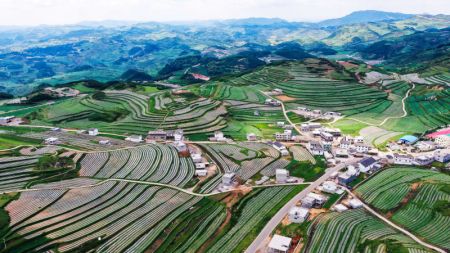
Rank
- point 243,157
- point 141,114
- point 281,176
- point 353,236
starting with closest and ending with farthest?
point 353,236, point 281,176, point 243,157, point 141,114

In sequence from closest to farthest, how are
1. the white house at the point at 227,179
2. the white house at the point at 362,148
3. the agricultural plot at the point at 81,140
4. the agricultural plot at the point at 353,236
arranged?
the agricultural plot at the point at 353,236 < the white house at the point at 227,179 < the agricultural plot at the point at 81,140 < the white house at the point at 362,148

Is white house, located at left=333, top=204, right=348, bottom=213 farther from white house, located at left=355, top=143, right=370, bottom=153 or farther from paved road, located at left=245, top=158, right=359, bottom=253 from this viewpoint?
white house, located at left=355, top=143, right=370, bottom=153

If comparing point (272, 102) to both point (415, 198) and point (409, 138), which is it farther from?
point (415, 198)

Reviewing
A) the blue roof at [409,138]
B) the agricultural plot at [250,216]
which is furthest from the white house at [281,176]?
the blue roof at [409,138]

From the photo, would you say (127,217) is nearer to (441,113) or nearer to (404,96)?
(441,113)

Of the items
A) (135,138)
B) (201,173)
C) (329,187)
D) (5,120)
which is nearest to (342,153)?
(329,187)

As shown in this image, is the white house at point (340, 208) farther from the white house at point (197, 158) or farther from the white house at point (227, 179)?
the white house at point (197, 158)

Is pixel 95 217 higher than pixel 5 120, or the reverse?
pixel 95 217
